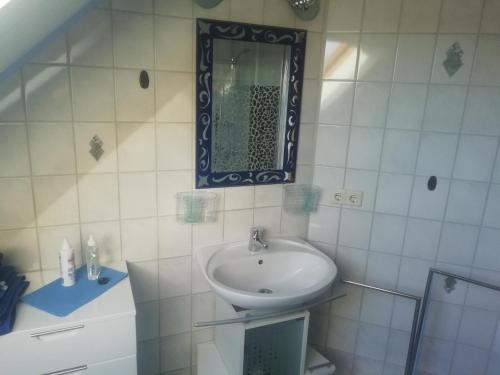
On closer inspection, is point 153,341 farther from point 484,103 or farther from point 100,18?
point 484,103

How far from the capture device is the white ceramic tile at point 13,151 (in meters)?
1.28

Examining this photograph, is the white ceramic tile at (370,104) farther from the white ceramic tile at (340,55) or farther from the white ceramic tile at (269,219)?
the white ceramic tile at (269,219)

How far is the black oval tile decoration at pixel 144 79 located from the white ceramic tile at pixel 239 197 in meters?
0.58

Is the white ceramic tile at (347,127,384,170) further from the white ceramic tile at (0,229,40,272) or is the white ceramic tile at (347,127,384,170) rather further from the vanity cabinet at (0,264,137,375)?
the white ceramic tile at (0,229,40,272)

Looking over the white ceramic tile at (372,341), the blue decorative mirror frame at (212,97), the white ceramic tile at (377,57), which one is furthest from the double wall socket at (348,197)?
the white ceramic tile at (372,341)

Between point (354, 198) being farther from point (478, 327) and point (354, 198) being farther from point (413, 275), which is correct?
point (478, 327)

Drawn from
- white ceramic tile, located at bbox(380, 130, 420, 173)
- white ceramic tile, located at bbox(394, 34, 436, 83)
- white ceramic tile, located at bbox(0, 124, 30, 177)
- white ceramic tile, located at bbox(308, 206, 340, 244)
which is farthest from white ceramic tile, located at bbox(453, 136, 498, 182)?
white ceramic tile, located at bbox(0, 124, 30, 177)

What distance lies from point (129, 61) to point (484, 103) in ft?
4.96

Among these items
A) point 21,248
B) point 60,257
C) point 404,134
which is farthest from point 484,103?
point 21,248

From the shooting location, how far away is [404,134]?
5.49 ft

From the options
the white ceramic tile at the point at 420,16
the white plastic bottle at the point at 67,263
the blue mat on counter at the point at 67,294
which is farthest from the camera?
the white ceramic tile at the point at 420,16

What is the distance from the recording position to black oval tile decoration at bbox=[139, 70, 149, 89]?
4.67 ft

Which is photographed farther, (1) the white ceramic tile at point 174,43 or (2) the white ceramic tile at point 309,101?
(2) the white ceramic tile at point 309,101

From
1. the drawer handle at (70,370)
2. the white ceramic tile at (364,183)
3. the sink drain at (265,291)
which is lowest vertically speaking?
the drawer handle at (70,370)
